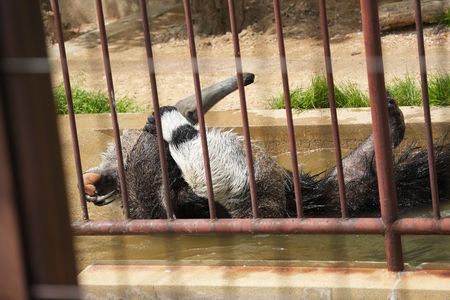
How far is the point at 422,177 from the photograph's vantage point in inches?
223

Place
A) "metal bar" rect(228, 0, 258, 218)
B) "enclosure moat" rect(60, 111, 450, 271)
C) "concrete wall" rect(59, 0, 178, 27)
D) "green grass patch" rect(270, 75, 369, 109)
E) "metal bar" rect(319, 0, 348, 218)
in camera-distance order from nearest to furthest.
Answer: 1. "metal bar" rect(319, 0, 348, 218)
2. "metal bar" rect(228, 0, 258, 218)
3. "enclosure moat" rect(60, 111, 450, 271)
4. "green grass patch" rect(270, 75, 369, 109)
5. "concrete wall" rect(59, 0, 178, 27)

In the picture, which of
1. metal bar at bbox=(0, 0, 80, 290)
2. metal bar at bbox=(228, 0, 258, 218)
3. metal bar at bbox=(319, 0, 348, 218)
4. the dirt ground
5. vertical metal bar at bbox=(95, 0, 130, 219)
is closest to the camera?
metal bar at bbox=(0, 0, 80, 290)

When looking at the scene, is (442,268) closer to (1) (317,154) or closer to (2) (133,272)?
(2) (133,272)

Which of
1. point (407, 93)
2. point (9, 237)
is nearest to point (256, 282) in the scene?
point (9, 237)

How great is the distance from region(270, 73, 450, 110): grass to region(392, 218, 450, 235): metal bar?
9.71ft

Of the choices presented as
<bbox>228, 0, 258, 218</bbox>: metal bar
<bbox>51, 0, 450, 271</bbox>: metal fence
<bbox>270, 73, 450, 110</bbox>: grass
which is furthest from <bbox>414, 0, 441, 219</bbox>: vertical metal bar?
<bbox>270, 73, 450, 110</bbox>: grass

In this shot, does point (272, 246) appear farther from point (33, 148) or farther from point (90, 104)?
point (90, 104)

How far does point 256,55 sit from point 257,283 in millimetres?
6920

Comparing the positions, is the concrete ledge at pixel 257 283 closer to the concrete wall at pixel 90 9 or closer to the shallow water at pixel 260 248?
the shallow water at pixel 260 248

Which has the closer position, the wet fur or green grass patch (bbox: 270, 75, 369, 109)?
the wet fur

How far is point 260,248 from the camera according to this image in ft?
16.4

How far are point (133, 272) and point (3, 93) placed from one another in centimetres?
289

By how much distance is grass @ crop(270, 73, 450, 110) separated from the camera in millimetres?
6875

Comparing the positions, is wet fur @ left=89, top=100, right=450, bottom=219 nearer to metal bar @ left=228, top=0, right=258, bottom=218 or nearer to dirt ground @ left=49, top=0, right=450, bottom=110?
metal bar @ left=228, top=0, right=258, bottom=218
